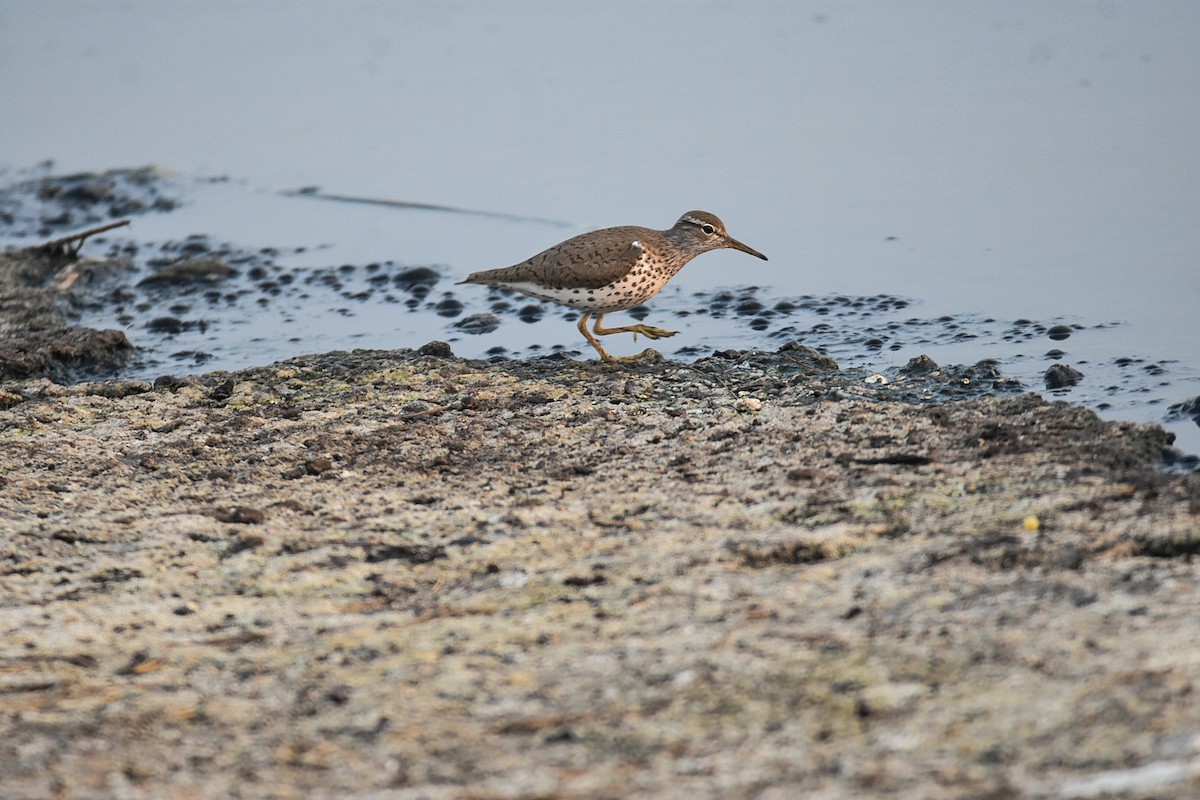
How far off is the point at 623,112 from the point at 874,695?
8620 mm

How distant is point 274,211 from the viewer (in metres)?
10.3

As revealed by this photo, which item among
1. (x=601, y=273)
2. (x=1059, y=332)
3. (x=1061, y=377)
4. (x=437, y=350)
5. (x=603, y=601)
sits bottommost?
(x=603, y=601)

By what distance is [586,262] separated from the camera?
6.73 m

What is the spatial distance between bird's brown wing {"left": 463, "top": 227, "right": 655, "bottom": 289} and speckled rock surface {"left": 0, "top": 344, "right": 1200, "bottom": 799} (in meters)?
1.28

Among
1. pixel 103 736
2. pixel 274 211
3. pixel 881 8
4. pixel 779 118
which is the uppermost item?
pixel 881 8

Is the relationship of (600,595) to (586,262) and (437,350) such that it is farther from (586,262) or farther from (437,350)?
(586,262)

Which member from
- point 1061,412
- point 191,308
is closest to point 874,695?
point 1061,412

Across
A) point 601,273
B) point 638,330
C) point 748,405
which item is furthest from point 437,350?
point 748,405

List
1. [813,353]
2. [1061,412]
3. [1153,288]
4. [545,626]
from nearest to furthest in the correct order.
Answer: [545,626]
[1061,412]
[813,353]
[1153,288]

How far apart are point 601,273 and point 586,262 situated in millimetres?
98

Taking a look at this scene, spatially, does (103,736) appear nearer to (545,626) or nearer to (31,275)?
(545,626)

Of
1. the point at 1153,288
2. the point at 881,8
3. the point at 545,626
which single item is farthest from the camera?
the point at 881,8

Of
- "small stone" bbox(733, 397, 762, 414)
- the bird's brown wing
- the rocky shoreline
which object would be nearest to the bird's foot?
the bird's brown wing

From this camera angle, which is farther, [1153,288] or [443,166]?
[443,166]
